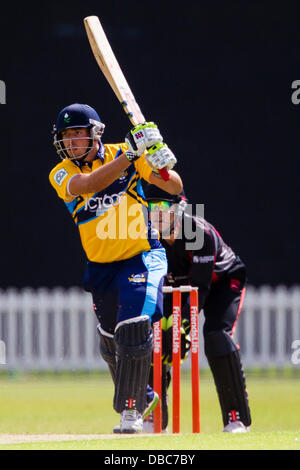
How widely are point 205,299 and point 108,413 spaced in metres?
2.14

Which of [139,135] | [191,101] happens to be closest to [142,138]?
[139,135]

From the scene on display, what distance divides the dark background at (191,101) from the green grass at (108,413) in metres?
1.75

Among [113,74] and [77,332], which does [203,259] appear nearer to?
[113,74]

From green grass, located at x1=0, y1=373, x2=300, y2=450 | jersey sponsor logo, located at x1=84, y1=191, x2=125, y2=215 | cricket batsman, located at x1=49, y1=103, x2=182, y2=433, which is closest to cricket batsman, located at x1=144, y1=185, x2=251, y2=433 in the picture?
green grass, located at x1=0, y1=373, x2=300, y2=450

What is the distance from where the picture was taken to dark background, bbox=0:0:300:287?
40.0 ft

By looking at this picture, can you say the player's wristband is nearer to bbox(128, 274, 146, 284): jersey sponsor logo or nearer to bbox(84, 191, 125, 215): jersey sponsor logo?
bbox(84, 191, 125, 215): jersey sponsor logo

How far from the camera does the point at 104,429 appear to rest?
23.1 ft

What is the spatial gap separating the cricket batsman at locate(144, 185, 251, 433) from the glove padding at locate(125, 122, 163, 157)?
54.7 inches

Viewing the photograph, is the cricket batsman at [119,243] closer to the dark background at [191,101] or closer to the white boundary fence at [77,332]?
the white boundary fence at [77,332]

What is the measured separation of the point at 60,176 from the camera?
17.5 ft

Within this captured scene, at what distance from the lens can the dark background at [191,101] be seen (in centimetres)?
1220

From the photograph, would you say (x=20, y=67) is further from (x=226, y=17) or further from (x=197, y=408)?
(x=197, y=408)
